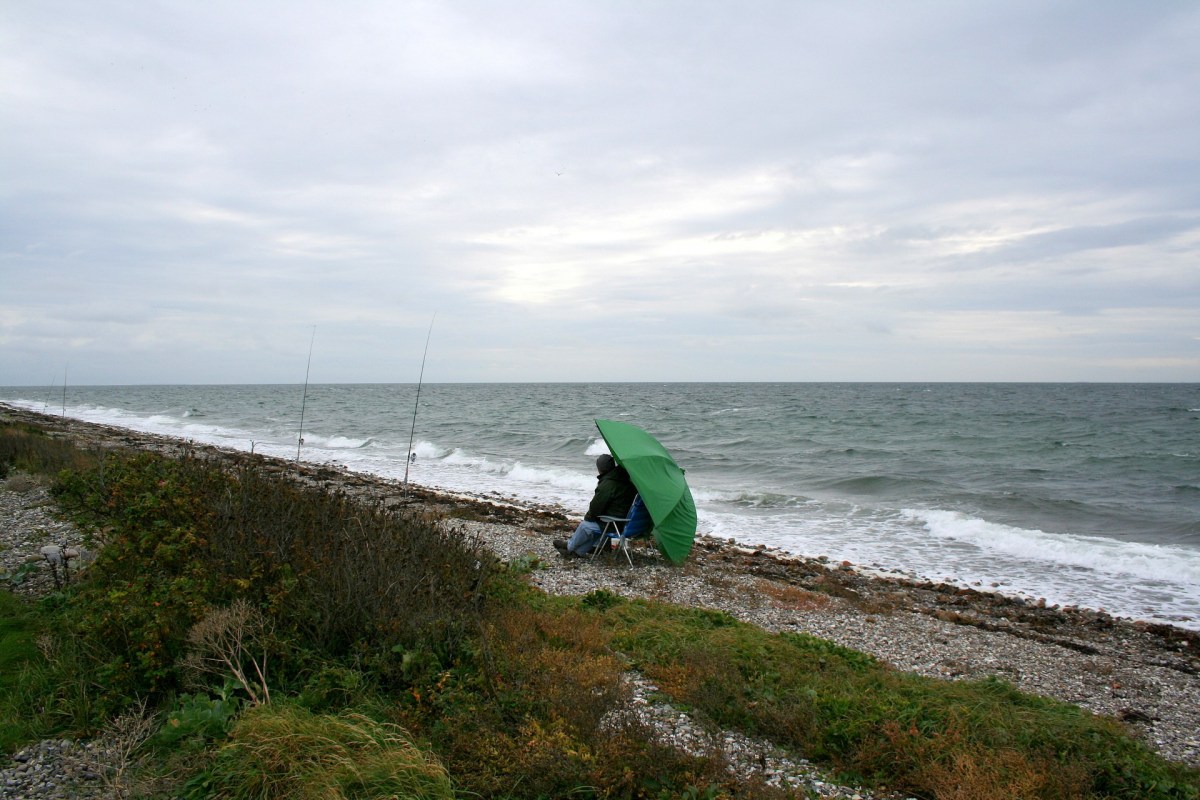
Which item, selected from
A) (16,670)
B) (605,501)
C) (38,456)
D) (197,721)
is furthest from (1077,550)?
(38,456)

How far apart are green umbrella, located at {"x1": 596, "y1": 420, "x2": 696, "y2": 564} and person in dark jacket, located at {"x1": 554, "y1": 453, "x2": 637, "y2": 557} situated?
0.32 m

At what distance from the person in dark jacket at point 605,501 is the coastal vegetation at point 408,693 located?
4.20 m

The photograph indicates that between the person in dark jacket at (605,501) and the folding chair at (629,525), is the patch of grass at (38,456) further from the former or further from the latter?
the folding chair at (629,525)

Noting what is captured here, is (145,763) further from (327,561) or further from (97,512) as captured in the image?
Answer: (97,512)

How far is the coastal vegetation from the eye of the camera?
378 centimetres

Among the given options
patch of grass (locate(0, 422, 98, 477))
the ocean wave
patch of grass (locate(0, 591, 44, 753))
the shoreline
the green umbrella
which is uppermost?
the green umbrella

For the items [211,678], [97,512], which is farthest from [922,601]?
[97,512]

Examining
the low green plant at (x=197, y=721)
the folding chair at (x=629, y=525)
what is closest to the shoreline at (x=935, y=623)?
the folding chair at (x=629, y=525)

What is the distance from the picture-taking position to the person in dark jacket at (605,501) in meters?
10.5

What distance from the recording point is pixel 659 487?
10.3m

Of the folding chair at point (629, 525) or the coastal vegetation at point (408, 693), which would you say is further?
the folding chair at point (629, 525)

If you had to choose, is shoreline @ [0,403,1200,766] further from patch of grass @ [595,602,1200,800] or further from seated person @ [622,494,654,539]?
patch of grass @ [595,602,1200,800]

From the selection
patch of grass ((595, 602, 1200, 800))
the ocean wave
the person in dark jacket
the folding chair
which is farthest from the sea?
patch of grass ((595, 602, 1200, 800))

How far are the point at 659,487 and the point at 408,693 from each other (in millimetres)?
6261
